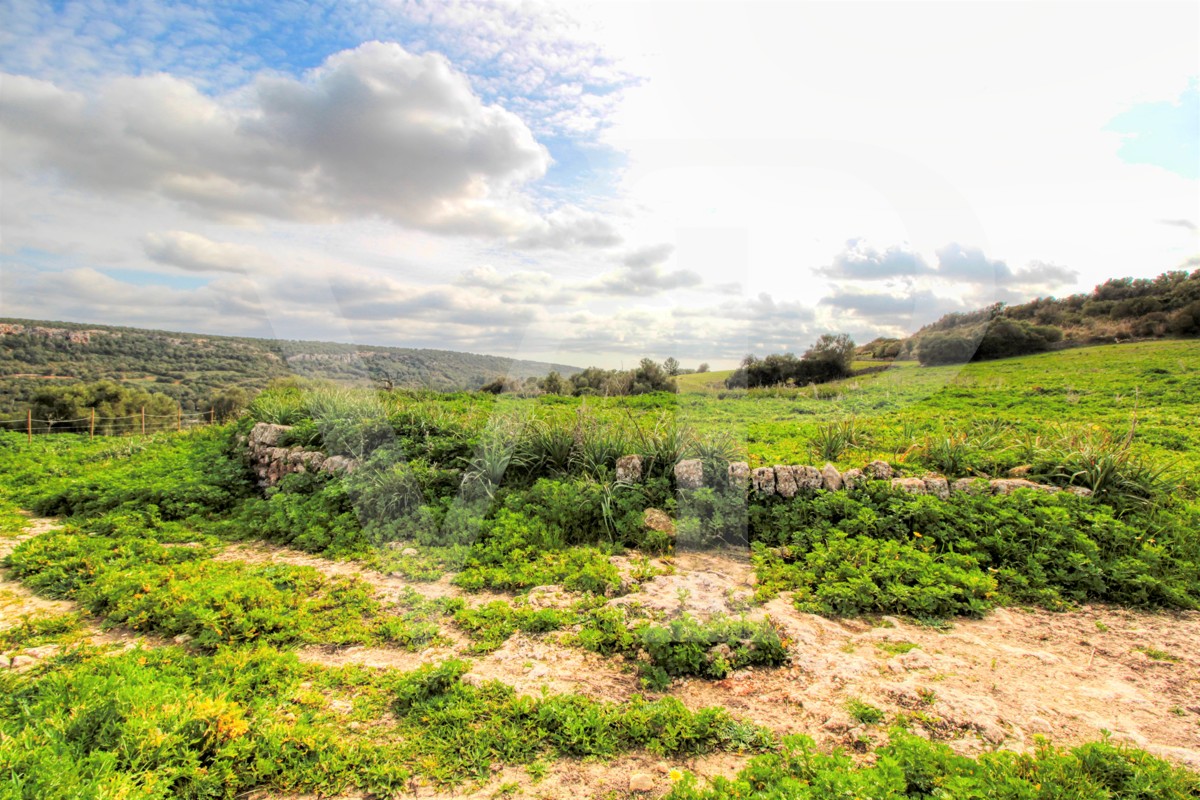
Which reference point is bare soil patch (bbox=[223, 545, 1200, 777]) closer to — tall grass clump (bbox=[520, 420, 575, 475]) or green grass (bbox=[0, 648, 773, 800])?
green grass (bbox=[0, 648, 773, 800])

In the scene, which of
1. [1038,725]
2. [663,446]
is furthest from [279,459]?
[1038,725]

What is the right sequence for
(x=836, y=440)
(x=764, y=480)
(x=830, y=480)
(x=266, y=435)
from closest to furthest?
1. (x=830, y=480)
2. (x=764, y=480)
3. (x=836, y=440)
4. (x=266, y=435)

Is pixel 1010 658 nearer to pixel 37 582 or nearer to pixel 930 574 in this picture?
pixel 930 574

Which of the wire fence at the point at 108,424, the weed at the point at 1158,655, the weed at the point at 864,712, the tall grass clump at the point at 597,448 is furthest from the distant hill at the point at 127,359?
the weed at the point at 1158,655

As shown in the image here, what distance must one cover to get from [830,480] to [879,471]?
629mm

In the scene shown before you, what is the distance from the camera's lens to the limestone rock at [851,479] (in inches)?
245

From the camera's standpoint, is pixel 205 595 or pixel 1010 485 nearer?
pixel 205 595

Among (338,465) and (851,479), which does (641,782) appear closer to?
(851,479)

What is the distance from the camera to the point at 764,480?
635 centimetres

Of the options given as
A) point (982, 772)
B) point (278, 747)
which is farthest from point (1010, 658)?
point (278, 747)

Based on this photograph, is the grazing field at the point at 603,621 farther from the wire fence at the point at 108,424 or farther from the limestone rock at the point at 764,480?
the wire fence at the point at 108,424

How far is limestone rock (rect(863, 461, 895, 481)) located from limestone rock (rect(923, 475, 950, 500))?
1.30 ft

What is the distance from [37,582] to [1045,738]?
26.8 feet

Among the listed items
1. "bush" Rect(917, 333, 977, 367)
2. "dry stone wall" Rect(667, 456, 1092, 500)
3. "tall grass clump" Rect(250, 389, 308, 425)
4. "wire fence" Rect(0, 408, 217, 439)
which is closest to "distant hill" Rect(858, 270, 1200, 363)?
"bush" Rect(917, 333, 977, 367)
